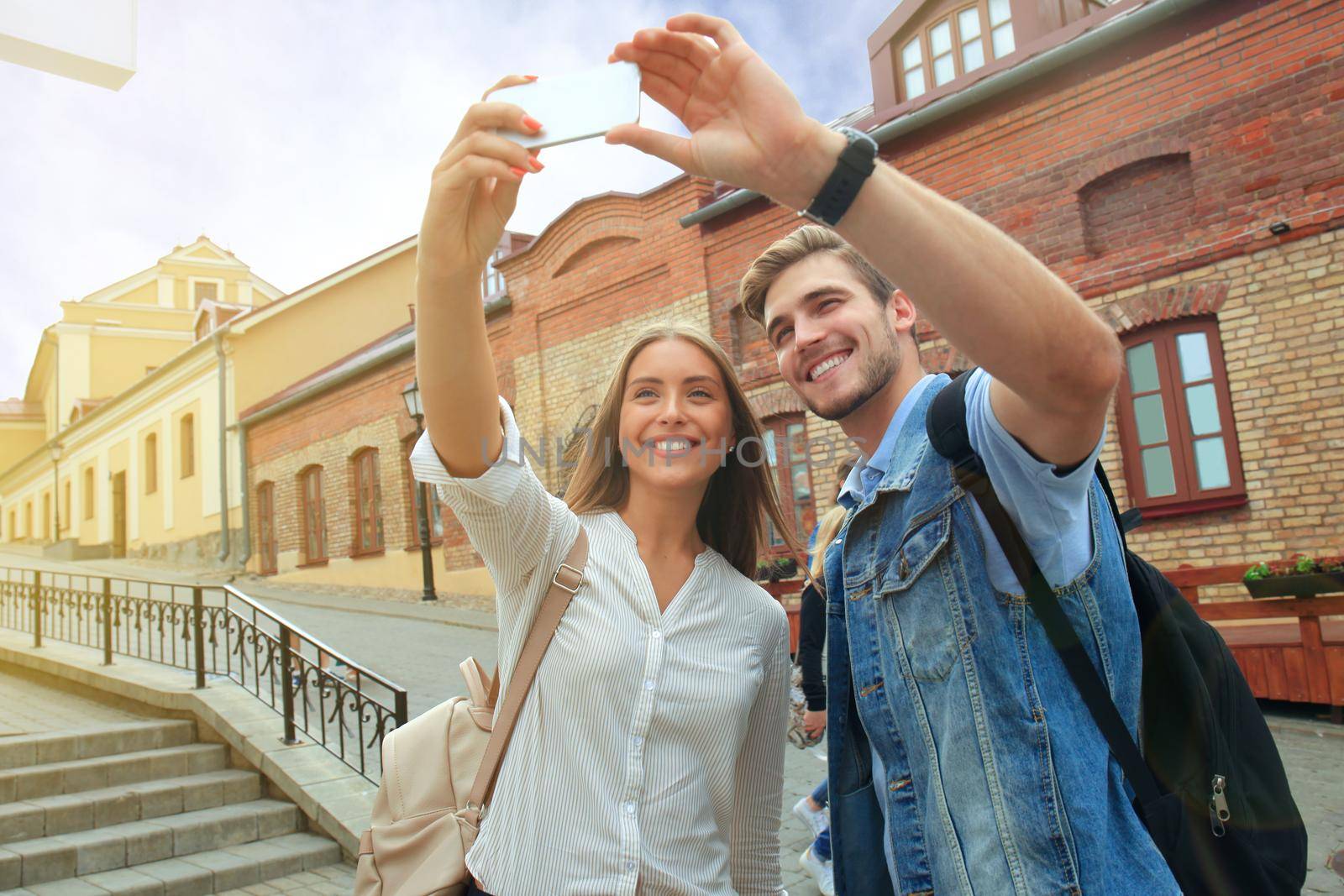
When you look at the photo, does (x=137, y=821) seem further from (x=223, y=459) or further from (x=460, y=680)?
(x=223, y=459)

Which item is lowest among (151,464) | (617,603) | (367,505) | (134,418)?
(617,603)

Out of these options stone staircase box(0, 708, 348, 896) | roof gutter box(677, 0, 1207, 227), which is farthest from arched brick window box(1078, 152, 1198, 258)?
stone staircase box(0, 708, 348, 896)

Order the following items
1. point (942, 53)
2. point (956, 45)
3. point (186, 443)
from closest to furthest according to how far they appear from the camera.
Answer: point (956, 45) < point (942, 53) < point (186, 443)

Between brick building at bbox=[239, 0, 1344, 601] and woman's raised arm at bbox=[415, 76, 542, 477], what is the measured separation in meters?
7.98

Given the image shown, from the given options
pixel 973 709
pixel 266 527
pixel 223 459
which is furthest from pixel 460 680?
pixel 223 459

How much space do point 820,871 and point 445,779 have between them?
279 centimetres

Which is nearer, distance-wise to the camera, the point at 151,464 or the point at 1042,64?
the point at 1042,64

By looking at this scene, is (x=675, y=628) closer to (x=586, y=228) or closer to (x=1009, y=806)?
(x=1009, y=806)

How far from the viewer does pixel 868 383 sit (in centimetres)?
176

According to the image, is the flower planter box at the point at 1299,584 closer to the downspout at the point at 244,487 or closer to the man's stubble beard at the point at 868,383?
the man's stubble beard at the point at 868,383

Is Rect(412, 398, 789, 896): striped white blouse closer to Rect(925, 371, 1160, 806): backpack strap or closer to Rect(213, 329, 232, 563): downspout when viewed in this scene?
Rect(925, 371, 1160, 806): backpack strap

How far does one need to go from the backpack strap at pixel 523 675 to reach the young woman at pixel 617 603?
20mm

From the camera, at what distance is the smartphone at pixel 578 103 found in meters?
1.21

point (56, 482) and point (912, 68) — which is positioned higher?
→ point (912, 68)
